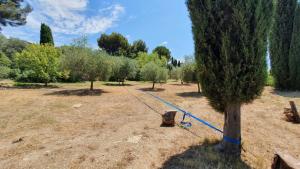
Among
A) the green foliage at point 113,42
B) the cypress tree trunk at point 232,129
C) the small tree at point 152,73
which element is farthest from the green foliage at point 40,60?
the green foliage at point 113,42

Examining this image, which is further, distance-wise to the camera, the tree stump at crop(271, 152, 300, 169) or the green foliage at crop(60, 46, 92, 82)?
the green foliage at crop(60, 46, 92, 82)

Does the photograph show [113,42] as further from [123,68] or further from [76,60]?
[76,60]

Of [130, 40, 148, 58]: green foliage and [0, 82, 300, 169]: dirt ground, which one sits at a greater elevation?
[130, 40, 148, 58]: green foliage

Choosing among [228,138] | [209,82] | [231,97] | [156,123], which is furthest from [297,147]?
[156,123]

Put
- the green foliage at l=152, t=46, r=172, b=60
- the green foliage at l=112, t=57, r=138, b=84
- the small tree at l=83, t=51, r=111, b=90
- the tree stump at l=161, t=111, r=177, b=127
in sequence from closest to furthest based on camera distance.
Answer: the tree stump at l=161, t=111, r=177, b=127, the small tree at l=83, t=51, r=111, b=90, the green foliage at l=112, t=57, r=138, b=84, the green foliage at l=152, t=46, r=172, b=60

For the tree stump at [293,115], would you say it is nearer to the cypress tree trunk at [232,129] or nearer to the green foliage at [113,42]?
the cypress tree trunk at [232,129]

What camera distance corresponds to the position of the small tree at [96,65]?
14.7m

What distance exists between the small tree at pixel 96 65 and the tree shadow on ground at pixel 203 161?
496 inches

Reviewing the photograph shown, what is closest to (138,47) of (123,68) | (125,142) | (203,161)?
(123,68)

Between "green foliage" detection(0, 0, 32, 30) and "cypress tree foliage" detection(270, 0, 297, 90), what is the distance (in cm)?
2286

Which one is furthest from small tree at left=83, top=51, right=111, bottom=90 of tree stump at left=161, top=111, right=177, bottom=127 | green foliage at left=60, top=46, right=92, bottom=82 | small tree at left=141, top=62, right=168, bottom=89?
tree stump at left=161, top=111, right=177, bottom=127

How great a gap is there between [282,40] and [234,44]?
1388 centimetres

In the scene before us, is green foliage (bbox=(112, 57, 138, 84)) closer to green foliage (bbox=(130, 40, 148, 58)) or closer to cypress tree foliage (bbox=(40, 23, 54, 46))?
cypress tree foliage (bbox=(40, 23, 54, 46))

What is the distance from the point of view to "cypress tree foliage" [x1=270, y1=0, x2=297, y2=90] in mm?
13578
